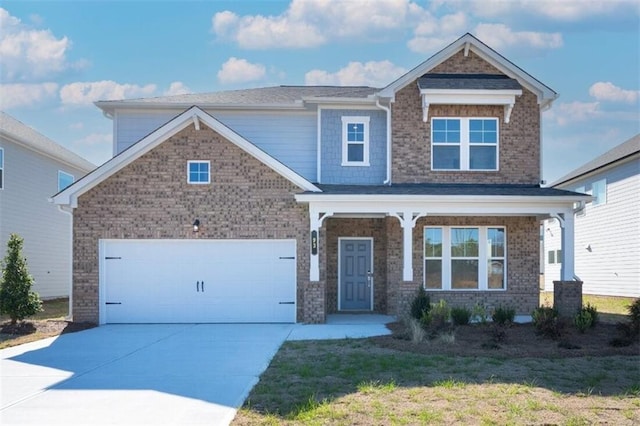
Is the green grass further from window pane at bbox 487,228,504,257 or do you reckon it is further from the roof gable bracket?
the roof gable bracket

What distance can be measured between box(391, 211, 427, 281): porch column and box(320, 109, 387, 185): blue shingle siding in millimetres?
2423

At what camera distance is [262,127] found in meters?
19.5

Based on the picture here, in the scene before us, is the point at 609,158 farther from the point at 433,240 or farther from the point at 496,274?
the point at 433,240

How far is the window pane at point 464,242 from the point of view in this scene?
18438 millimetres

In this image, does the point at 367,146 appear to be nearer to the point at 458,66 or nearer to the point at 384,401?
the point at 458,66

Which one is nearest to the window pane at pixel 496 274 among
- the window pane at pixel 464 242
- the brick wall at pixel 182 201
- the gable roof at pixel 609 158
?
the window pane at pixel 464 242

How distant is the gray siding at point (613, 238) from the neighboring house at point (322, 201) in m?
8.67

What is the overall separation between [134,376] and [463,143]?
12.1m

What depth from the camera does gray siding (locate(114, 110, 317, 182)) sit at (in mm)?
19359

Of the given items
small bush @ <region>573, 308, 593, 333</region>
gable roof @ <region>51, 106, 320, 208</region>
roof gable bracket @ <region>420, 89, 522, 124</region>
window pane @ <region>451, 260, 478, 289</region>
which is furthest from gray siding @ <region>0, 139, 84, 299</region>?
small bush @ <region>573, 308, 593, 333</region>

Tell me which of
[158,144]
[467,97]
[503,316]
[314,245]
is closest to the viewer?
[503,316]

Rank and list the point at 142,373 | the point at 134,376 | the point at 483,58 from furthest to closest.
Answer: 1. the point at 483,58
2. the point at 142,373
3. the point at 134,376

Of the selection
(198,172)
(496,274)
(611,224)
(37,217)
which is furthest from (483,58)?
(37,217)

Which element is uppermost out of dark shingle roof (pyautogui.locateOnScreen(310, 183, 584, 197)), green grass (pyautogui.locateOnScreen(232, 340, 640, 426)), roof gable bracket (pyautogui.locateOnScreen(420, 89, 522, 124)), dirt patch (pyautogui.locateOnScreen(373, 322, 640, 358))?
roof gable bracket (pyautogui.locateOnScreen(420, 89, 522, 124))
